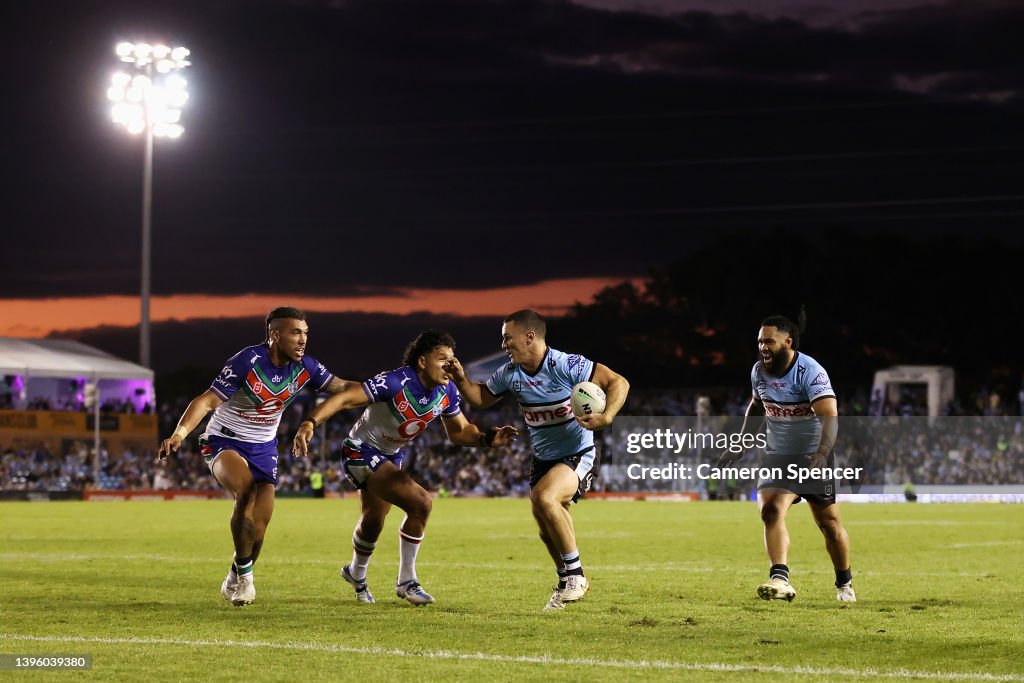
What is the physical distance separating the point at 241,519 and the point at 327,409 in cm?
122

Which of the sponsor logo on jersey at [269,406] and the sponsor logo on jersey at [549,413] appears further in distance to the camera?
the sponsor logo on jersey at [269,406]

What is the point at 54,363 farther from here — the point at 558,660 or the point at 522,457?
the point at 558,660

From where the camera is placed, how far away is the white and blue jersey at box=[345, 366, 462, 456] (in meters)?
12.0

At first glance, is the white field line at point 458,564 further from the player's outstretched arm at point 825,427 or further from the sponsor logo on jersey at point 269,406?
the sponsor logo on jersey at point 269,406

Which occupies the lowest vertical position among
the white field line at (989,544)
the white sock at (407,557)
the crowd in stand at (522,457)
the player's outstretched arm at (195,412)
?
the crowd in stand at (522,457)

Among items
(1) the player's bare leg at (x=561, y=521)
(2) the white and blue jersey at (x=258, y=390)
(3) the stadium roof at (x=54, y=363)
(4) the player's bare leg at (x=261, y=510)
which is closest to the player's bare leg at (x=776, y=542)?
(1) the player's bare leg at (x=561, y=521)

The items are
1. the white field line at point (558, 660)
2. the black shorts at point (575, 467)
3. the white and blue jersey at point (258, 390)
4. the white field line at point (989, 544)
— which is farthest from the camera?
the white field line at point (989, 544)

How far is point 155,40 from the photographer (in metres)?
50.8

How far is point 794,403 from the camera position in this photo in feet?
41.0

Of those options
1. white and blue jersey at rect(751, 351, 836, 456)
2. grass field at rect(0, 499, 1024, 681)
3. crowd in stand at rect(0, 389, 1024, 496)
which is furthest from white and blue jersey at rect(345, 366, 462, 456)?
crowd in stand at rect(0, 389, 1024, 496)

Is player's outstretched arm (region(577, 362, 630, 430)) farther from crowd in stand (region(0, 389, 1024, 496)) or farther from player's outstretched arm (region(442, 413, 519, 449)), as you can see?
crowd in stand (region(0, 389, 1024, 496))

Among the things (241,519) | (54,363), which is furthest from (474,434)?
(54,363)

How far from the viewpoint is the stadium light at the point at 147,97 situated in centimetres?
4956

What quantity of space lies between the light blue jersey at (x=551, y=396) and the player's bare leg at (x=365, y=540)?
4.85 ft
